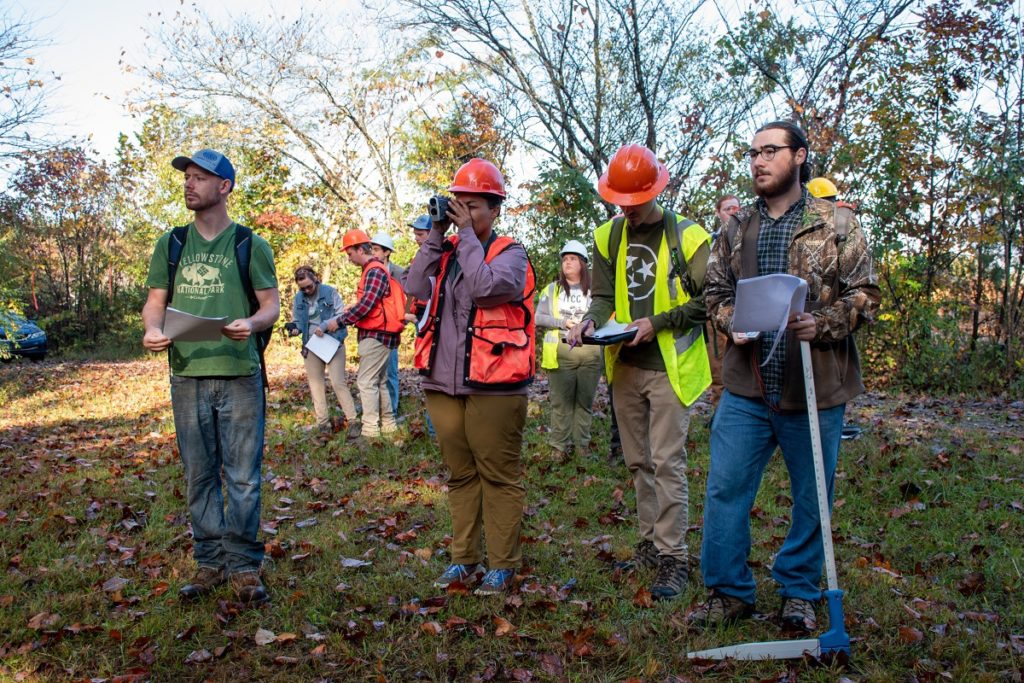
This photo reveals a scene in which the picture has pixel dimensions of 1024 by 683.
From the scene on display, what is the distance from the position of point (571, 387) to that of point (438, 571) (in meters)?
3.73

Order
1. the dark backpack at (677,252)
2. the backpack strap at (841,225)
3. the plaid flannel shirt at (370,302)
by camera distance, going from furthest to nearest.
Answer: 1. the plaid flannel shirt at (370,302)
2. the dark backpack at (677,252)
3. the backpack strap at (841,225)

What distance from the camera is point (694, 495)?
6793mm

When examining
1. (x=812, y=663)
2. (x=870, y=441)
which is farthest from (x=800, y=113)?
(x=812, y=663)

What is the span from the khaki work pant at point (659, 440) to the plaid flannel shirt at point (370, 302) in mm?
4495

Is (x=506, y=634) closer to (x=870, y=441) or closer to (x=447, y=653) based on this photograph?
(x=447, y=653)

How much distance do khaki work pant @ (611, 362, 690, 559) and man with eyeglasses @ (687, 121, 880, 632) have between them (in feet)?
1.79

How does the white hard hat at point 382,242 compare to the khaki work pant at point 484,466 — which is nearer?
the khaki work pant at point 484,466

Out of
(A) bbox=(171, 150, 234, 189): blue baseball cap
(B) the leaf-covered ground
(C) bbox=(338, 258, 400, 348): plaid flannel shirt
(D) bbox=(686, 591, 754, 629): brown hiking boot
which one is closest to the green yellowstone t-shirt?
(A) bbox=(171, 150, 234, 189): blue baseball cap

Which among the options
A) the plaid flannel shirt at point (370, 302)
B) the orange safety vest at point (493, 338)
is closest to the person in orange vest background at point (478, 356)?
the orange safety vest at point (493, 338)

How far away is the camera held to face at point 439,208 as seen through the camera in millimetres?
4277

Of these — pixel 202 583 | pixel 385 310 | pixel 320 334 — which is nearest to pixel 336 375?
pixel 320 334

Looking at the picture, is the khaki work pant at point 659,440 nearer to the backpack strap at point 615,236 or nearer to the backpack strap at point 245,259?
the backpack strap at point 615,236

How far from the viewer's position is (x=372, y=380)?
9039 millimetres

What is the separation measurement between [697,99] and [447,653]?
15.2 m
